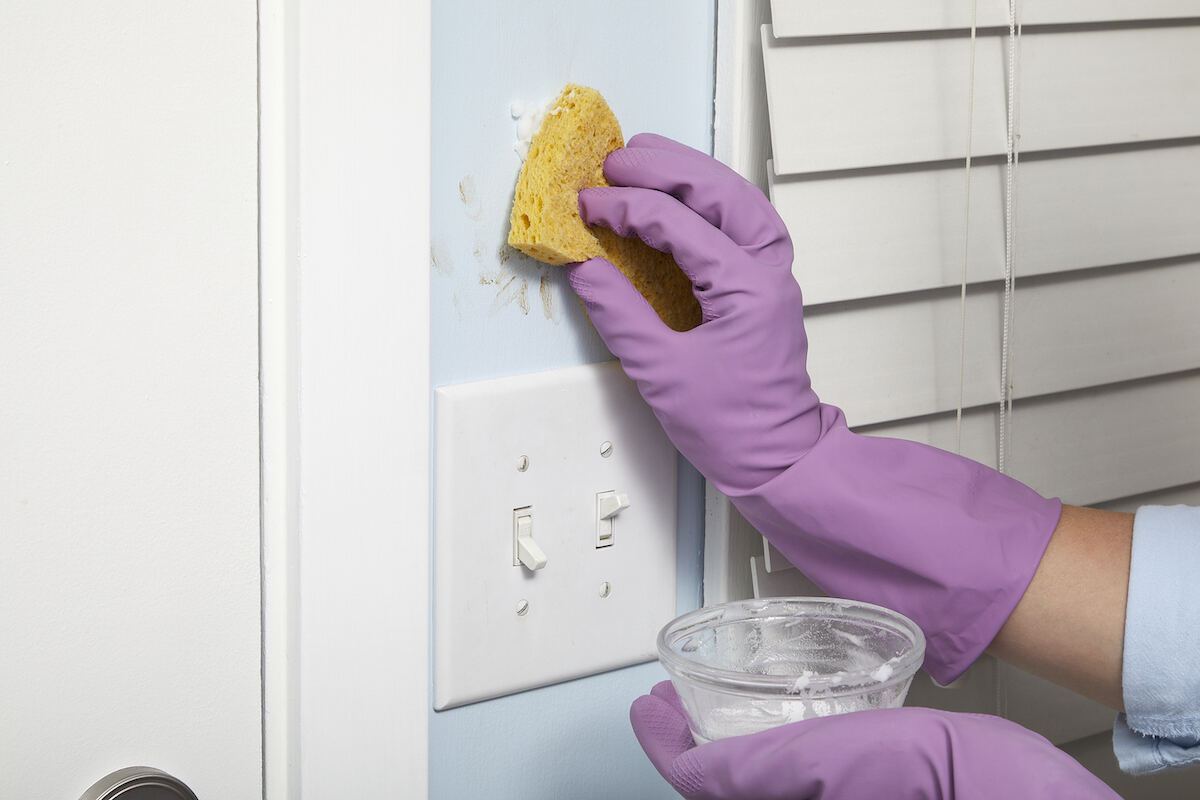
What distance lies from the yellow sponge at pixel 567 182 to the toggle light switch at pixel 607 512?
0.17 metres

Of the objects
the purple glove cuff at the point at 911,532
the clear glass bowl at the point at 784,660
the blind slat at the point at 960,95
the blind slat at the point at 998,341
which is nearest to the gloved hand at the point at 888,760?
the clear glass bowl at the point at 784,660

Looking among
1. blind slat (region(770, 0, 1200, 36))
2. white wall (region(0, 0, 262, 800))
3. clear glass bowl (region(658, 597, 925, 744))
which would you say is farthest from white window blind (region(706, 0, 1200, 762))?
white wall (region(0, 0, 262, 800))

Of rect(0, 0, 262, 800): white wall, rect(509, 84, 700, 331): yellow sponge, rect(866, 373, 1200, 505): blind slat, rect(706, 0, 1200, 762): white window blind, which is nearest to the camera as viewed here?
rect(0, 0, 262, 800): white wall

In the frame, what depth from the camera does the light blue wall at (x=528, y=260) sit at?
72 centimetres

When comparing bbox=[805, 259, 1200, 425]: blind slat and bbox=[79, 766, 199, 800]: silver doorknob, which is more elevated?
bbox=[805, 259, 1200, 425]: blind slat

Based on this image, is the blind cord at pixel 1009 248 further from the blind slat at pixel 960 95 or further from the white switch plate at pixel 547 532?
the white switch plate at pixel 547 532

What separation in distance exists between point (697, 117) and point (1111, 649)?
498 millimetres

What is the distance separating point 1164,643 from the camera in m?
0.75

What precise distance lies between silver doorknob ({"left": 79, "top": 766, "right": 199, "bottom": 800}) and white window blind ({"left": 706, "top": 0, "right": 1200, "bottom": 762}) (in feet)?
1.39

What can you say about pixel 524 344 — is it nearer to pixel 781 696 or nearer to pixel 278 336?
pixel 278 336

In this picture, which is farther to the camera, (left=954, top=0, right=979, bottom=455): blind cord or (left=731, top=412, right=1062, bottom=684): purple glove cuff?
(left=954, top=0, right=979, bottom=455): blind cord

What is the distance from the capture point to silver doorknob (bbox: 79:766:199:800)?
0.65 m

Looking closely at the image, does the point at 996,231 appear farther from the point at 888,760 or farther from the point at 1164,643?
the point at 888,760

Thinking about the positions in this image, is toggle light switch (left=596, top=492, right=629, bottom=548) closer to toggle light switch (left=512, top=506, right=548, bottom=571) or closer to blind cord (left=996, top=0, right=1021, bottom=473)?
toggle light switch (left=512, top=506, right=548, bottom=571)
